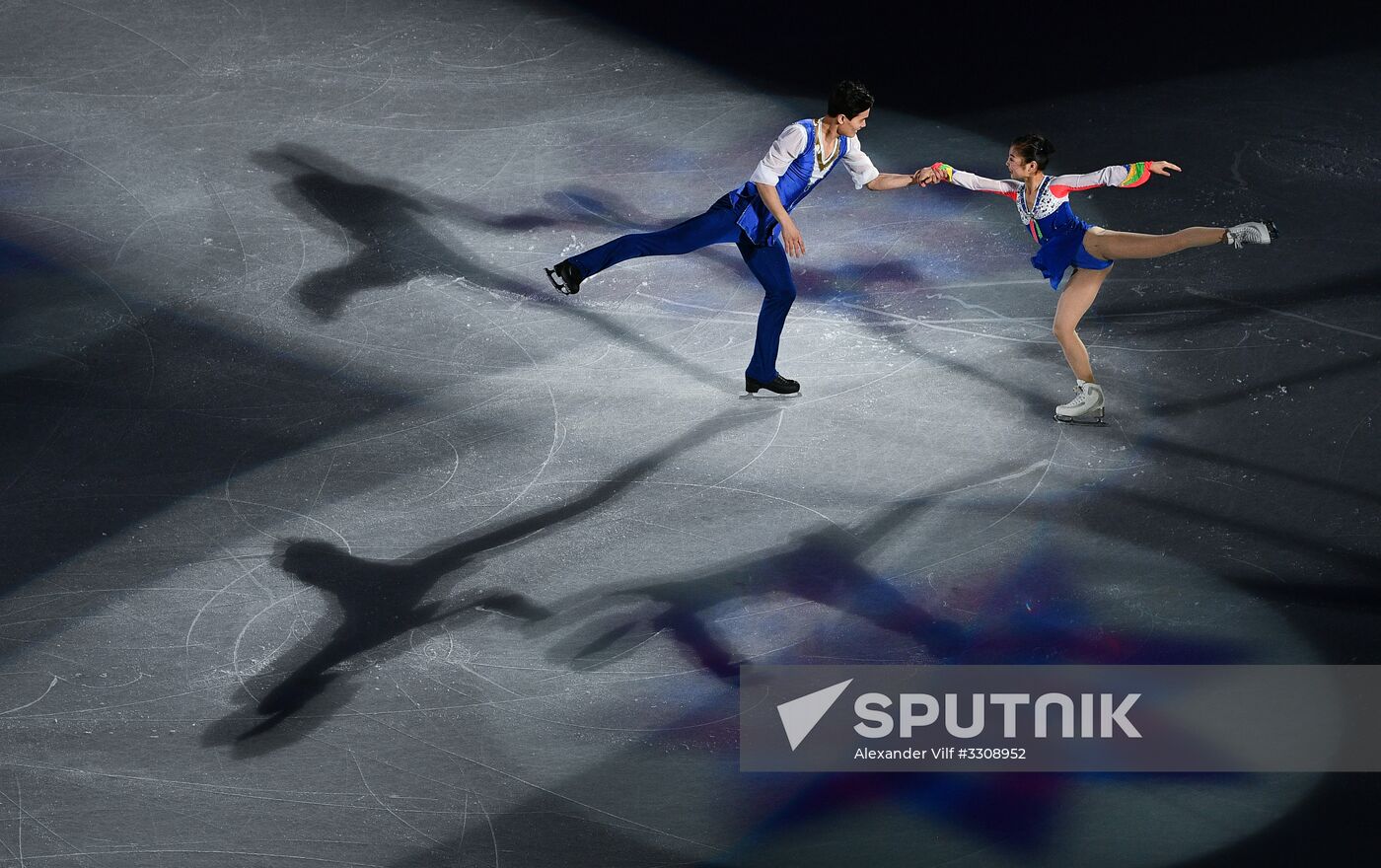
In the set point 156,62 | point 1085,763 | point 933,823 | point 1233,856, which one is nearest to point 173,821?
point 933,823

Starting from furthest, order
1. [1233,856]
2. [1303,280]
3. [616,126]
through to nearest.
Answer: [616,126] < [1303,280] < [1233,856]

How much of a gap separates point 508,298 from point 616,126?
6.72 feet

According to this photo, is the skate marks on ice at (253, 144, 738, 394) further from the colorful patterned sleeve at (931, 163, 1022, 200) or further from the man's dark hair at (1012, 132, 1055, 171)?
the man's dark hair at (1012, 132, 1055, 171)

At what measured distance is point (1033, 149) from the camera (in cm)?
759

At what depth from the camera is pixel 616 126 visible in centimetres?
1063

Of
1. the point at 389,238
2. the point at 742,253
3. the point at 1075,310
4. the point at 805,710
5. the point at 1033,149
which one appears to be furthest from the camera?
the point at 389,238

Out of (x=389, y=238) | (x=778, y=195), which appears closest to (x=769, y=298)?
(x=778, y=195)

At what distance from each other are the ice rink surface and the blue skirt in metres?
0.72

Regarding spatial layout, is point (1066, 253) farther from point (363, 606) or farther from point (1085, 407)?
point (363, 606)

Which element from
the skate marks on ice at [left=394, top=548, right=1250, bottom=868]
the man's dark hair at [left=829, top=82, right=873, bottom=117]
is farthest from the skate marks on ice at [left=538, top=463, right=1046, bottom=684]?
the man's dark hair at [left=829, top=82, right=873, bottom=117]

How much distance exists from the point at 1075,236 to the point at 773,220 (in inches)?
56.4

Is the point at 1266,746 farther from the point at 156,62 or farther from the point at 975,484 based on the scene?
the point at 156,62

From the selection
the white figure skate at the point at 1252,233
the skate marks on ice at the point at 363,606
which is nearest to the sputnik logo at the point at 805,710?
the skate marks on ice at the point at 363,606

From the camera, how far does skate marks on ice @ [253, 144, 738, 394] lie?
8.96m
